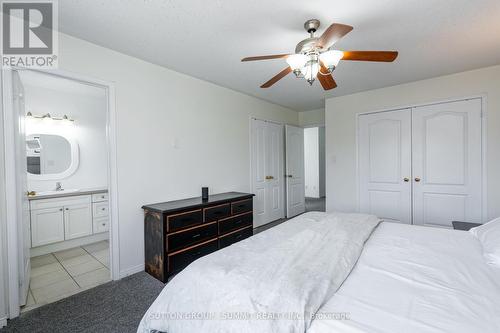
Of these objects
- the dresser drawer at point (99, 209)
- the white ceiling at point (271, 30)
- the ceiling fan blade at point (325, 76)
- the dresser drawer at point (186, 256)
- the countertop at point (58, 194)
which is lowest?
the dresser drawer at point (186, 256)

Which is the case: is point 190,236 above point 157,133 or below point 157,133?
below

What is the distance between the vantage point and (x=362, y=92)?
3.92 metres

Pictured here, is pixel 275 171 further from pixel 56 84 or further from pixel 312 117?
pixel 56 84

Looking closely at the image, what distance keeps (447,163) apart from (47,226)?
18.6ft

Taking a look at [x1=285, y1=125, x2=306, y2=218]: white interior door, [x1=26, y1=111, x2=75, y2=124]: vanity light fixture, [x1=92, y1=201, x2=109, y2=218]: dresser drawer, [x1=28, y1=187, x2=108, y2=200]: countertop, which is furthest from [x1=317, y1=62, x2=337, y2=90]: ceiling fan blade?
[x1=26, y1=111, x2=75, y2=124]: vanity light fixture

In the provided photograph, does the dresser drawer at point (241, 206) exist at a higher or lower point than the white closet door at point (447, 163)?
lower

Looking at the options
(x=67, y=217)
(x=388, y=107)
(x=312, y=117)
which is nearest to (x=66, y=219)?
(x=67, y=217)

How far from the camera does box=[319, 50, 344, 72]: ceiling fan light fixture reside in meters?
1.65

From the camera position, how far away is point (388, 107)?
146 inches

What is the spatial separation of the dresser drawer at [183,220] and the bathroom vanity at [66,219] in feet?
6.34

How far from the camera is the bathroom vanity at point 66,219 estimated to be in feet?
10.0

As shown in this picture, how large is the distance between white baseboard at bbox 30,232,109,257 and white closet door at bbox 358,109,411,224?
440cm

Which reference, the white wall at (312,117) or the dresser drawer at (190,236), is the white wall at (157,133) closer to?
the dresser drawer at (190,236)

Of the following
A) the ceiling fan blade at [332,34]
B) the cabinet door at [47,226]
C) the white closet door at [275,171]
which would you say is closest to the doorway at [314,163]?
the white closet door at [275,171]
